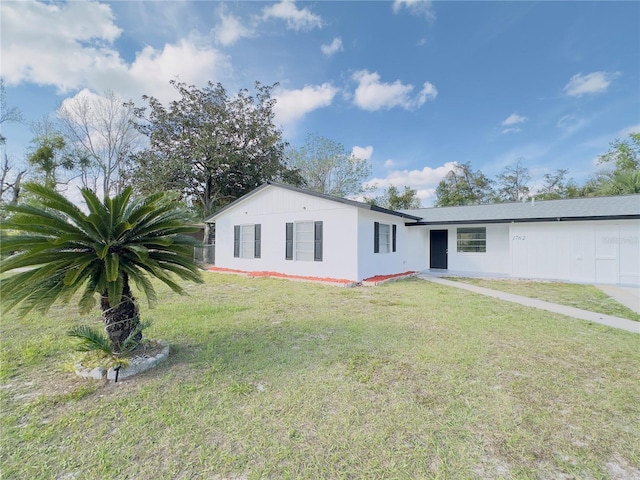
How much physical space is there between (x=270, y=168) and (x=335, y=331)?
16.9 meters

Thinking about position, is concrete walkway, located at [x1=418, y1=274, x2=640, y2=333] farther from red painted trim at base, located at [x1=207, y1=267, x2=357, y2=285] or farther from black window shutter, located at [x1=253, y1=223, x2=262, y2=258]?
black window shutter, located at [x1=253, y1=223, x2=262, y2=258]

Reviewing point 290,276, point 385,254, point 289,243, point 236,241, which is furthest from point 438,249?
point 236,241

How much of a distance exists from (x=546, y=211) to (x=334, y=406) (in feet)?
41.6

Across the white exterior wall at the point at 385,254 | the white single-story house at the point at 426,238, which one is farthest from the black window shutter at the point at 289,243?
the white exterior wall at the point at 385,254

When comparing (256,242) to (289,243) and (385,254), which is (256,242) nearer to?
(289,243)

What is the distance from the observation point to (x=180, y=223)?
373 cm

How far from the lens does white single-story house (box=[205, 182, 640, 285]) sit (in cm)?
984

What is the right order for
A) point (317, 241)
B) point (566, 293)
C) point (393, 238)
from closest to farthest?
point (566, 293), point (317, 241), point (393, 238)

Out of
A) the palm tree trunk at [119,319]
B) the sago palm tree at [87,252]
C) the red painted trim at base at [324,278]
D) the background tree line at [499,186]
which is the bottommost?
the red painted trim at base at [324,278]

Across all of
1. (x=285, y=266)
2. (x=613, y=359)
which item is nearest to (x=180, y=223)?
(x=613, y=359)

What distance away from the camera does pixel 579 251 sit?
10328 mm

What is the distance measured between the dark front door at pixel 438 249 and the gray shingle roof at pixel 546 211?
858 mm

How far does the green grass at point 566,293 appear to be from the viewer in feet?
20.9

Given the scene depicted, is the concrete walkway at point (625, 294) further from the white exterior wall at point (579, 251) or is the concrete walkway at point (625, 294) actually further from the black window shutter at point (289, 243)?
the black window shutter at point (289, 243)
